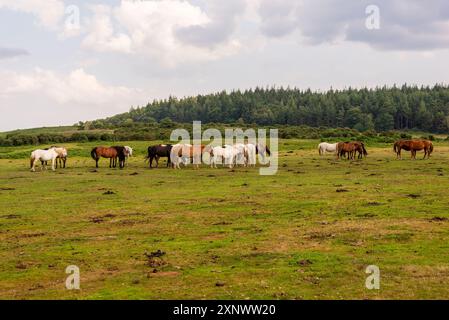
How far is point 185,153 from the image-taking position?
126ft

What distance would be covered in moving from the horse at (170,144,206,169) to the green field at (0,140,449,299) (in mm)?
8739

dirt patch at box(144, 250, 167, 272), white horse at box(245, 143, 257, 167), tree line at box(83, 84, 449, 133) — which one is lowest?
dirt patch at box(144, 250, 167, 272)

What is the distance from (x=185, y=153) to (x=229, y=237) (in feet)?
77.6

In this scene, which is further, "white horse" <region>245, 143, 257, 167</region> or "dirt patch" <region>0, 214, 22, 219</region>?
"white horse" <region>245, 143, 257, 167</region>

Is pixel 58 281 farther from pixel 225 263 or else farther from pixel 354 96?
pixel 354 96

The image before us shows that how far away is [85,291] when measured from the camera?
10.5 meters

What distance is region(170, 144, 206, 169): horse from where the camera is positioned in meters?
37.8

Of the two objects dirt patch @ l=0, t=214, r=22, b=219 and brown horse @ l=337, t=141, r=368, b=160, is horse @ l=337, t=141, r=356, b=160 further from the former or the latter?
dirt patch @ l=0, t=214, r=22, b=219

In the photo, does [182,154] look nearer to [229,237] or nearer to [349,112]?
[229,237]

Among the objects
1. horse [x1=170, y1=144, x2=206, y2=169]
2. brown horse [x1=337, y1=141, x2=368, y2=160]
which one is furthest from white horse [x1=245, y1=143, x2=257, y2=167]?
brown horse [x1=337, y1=141, x2=368, y2=160]

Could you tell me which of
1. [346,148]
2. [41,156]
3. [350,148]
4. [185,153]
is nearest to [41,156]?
[41,156]

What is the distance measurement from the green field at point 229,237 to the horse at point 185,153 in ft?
28.7
